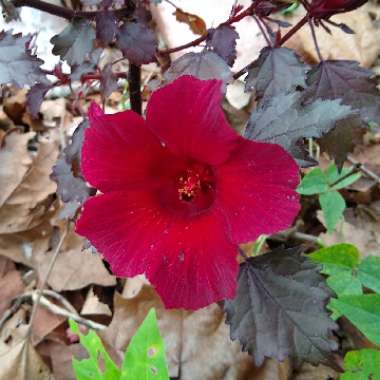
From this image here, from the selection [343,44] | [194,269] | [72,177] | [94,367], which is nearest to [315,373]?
[94,367]

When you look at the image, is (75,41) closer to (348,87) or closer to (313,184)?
(348,87)

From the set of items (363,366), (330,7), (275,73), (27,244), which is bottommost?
(27,244)

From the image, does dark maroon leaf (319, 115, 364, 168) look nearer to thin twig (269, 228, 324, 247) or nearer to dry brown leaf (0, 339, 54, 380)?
thin twig (269, 228, 324, 247)

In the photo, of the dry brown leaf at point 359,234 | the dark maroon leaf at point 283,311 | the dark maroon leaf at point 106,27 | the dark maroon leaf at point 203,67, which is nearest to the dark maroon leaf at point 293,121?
the dark maroon leaf at point 203,67

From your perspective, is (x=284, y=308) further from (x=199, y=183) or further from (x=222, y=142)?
(x=222, y=142)

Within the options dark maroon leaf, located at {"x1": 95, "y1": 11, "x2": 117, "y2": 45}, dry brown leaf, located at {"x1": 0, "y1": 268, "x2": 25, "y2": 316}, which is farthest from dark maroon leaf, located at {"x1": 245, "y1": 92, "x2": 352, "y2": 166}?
dry brown leaf, located at {"x1": 0, "y1": 268, "x2": 25, "y2": 316}

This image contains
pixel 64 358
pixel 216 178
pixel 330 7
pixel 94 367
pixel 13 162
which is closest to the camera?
pixel 216 178
